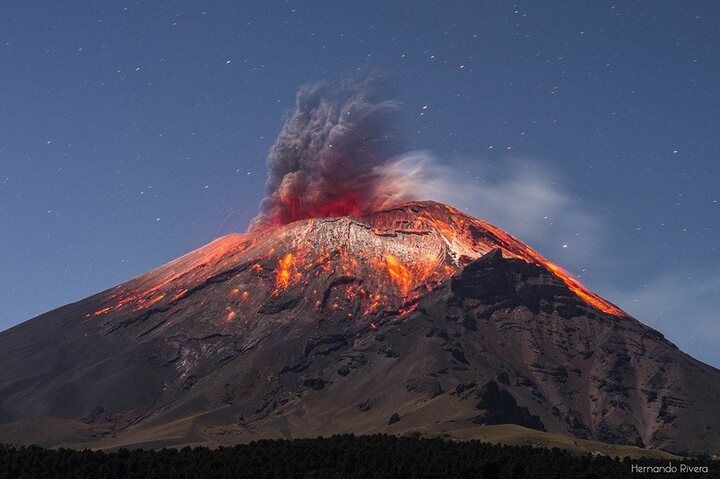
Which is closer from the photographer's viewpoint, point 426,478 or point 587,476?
point 426,478

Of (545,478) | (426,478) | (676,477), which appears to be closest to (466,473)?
(426,478)

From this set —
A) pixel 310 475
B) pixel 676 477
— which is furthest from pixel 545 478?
pixel 310 475

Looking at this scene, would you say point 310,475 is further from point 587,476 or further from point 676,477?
point 676,477

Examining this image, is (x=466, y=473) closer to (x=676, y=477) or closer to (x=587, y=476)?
(x=587, y=476)

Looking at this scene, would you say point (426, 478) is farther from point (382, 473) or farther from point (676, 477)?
point (676, 477)

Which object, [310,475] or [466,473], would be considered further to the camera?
[310,475]

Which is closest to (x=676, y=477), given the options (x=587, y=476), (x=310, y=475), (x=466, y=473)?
(x=587, y=476)

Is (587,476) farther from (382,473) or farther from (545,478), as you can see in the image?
(382,473)
